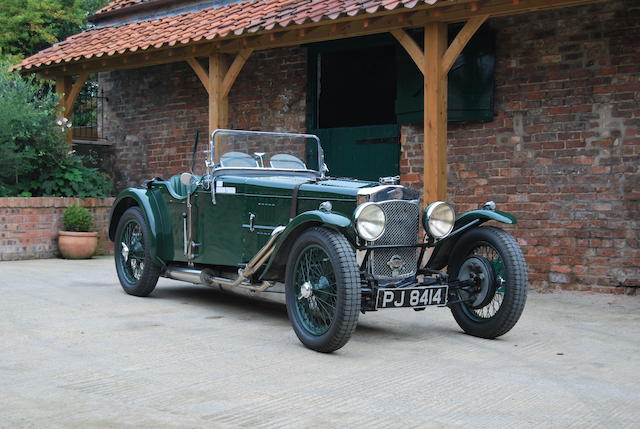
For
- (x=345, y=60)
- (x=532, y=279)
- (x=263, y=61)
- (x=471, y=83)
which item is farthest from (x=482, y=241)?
(x=263, y=61)

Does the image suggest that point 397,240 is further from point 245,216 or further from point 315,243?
point 245,216

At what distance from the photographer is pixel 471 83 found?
8484mm

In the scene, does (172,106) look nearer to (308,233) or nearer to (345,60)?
(345,60)

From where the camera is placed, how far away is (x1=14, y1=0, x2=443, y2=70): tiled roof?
785cm

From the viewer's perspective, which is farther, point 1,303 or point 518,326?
point 1,303

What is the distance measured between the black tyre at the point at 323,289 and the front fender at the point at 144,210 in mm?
2018

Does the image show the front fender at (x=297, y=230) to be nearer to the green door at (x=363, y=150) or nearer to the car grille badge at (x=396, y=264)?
the car grille badge at (x=396, y=264)

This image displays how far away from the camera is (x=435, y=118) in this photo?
7531 millimetres

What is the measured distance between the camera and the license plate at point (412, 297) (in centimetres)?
478

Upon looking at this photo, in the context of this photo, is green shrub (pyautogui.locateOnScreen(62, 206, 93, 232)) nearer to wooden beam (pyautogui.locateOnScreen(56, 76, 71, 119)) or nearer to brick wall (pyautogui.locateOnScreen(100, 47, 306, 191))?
brick wall (pyautogui.locateOnScreen(100, 47, 306, 191))

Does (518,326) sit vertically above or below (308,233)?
below

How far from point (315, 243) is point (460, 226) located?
1287 mm

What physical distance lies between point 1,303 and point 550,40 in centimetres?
614

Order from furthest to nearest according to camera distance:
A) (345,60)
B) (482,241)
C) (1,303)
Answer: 1. (345,60)
2. (1,303)
3. (482,241)
